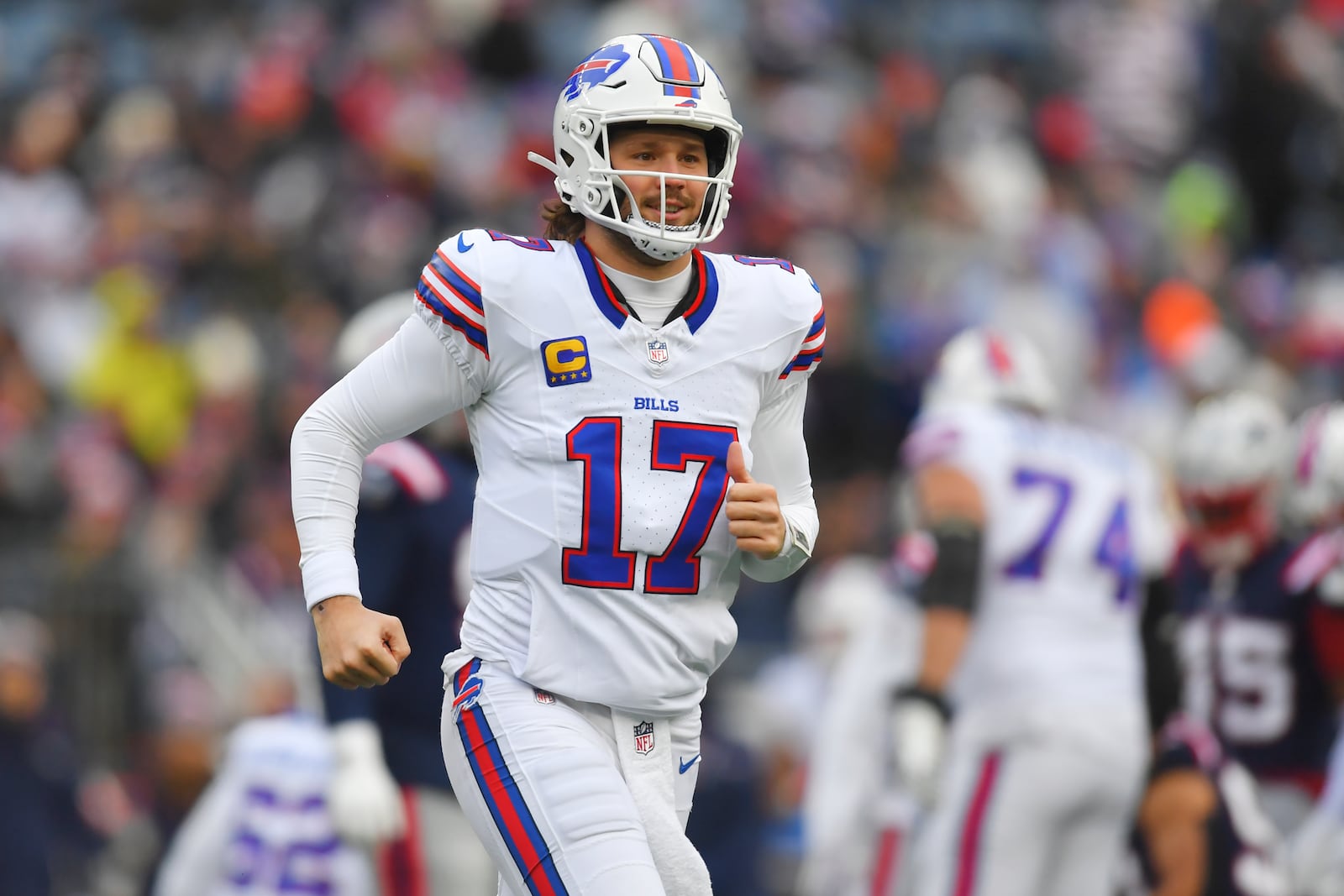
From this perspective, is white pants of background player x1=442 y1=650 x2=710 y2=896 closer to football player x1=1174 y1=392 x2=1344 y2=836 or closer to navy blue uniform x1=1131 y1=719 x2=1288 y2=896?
navy blue uniform x1=1131 y1=719 x2=1288 y2=896

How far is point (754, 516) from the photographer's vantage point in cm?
400

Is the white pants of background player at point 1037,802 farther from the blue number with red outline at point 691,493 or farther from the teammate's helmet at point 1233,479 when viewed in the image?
the blue number with red outline at point 691,493

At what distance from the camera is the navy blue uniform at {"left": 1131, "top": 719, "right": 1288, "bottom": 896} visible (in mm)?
6359

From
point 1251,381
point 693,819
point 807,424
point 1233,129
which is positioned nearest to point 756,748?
point 693,819

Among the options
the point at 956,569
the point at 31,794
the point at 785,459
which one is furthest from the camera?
the point at 31,794

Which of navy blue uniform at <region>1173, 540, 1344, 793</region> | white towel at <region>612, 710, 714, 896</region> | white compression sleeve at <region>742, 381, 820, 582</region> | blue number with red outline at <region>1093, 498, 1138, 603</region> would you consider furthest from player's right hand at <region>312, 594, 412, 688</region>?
navy blue uniform at <region>1173, 540, 1344, 793</region>

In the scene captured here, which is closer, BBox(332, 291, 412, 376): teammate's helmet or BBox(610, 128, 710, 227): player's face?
BBox(610, 128, 710, 227): player's face

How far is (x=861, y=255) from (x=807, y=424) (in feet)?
5.01

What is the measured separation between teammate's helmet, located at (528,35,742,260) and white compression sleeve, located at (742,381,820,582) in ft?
1.28

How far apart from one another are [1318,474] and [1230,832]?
1468mm

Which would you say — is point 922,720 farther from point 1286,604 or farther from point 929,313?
point 929,313

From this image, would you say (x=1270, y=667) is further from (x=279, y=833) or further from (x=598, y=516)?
(x=598, y=516)

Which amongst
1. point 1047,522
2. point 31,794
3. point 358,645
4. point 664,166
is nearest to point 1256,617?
point 1047,522

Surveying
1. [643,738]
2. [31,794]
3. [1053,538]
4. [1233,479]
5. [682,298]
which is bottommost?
[31,794]
